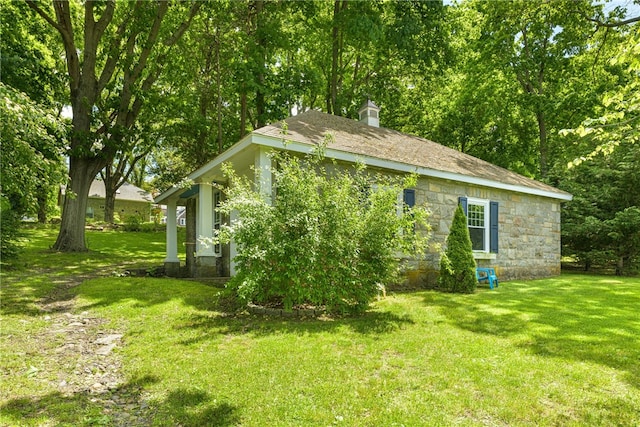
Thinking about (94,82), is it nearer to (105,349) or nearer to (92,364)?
(105,349)

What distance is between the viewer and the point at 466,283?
25.7 feet

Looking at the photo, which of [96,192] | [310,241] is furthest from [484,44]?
[96,192]

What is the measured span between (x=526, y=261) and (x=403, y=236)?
6.82 meters

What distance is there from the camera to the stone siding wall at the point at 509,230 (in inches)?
348

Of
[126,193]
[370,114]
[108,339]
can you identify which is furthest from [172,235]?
[126,193]

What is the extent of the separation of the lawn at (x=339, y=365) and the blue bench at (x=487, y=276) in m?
2.24

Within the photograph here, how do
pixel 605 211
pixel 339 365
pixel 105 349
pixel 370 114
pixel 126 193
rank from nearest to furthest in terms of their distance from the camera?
pixel 339 365
pixel 105 349
pixel 370 114
pixel 605 211
pixel 126 193

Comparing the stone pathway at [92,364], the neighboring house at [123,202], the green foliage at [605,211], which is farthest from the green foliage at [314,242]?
the neighboring house at [123,202]

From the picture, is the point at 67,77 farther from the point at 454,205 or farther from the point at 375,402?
the point at 375,402

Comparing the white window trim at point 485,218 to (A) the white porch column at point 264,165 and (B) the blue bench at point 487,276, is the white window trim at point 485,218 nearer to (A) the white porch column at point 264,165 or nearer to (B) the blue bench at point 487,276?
(B) the blue bench at point 487,276

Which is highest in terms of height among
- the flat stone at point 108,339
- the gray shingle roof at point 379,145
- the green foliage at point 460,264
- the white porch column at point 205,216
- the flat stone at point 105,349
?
the gray shingle roof at point 379,145

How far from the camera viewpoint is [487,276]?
897 cm

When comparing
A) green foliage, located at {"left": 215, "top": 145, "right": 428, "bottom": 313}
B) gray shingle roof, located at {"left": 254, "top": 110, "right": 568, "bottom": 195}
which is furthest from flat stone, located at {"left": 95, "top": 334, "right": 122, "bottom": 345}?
gray shingle roof, located at {"left": 254, "top": 110, "right": 568, "bottom": 195}

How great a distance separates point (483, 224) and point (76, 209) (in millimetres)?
12781
